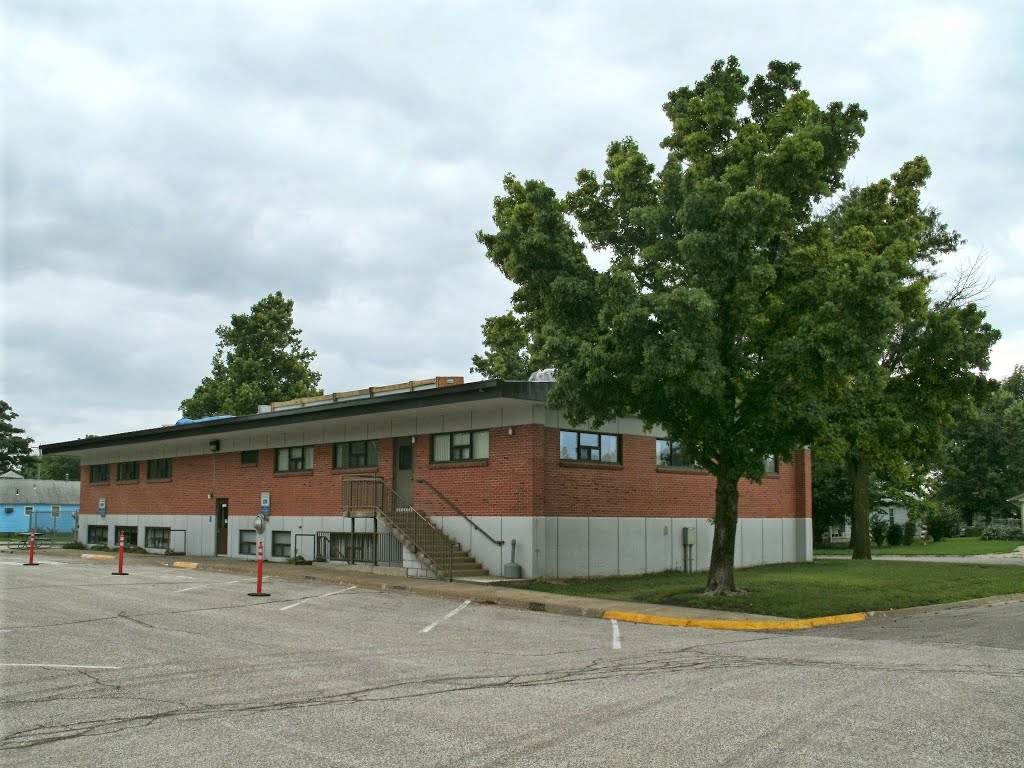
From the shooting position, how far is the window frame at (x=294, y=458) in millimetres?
30766

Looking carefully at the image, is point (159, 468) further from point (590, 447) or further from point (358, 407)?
point (590, 447)

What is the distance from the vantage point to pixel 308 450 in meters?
30.8

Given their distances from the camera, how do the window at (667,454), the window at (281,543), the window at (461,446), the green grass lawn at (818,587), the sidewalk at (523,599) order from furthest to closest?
the window at (281,543) < the window at (667,454) < the window at (461,446) < the green grass lawn at (818,587) < the sidewalk at (523,599)

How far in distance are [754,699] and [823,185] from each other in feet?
41.5

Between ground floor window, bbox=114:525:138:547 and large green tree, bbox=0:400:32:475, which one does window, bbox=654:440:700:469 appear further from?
large green tree, bbox=0:400:32:475

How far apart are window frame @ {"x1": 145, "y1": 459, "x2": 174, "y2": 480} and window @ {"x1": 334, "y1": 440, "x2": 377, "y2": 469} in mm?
11751

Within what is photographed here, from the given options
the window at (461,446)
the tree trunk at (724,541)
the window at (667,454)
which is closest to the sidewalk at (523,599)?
the tree trunk at (724,541)

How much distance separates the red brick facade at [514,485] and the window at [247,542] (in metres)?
0.75

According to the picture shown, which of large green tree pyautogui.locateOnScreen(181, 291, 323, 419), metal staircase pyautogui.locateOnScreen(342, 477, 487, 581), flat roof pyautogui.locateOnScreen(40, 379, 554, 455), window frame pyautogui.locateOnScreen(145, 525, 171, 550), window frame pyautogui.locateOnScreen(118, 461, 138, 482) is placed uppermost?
large green tree pyautogui.locateOnScreen(181, 291, 323, 419)

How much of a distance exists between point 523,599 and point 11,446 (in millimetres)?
91860

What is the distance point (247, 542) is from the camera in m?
33.6

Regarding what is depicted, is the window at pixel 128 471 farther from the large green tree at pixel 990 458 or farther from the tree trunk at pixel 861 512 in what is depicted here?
the large green tree at pixel 990 458

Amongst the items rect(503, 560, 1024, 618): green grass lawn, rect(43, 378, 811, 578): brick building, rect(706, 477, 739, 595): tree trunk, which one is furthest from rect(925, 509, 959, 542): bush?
rect(706, 477, 739, 595): tree trunk

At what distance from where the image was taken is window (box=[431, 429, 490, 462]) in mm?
25281
